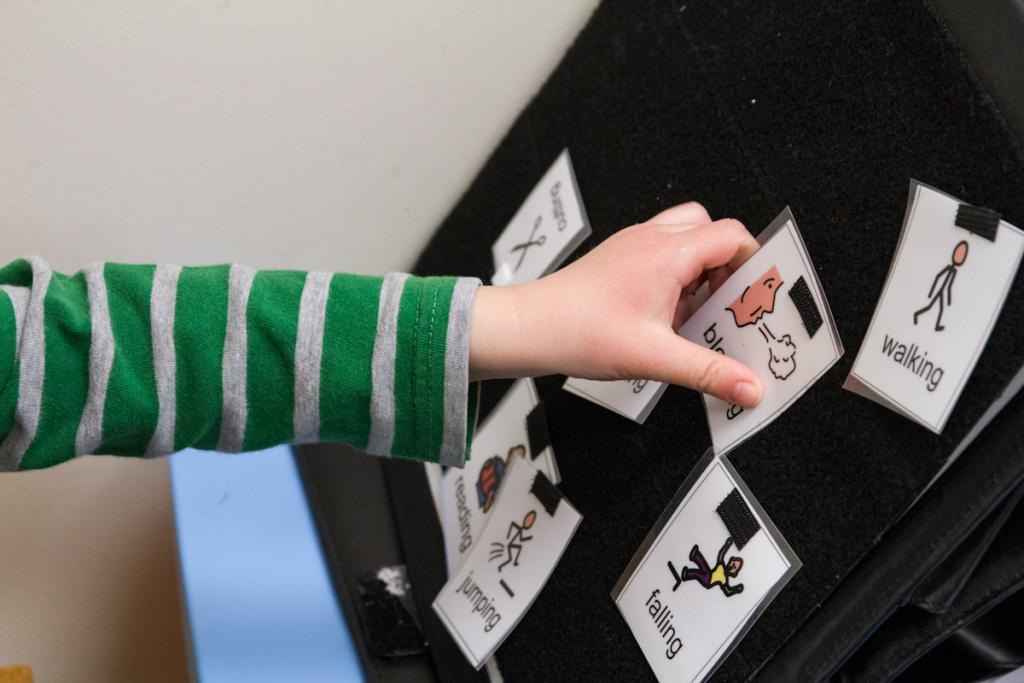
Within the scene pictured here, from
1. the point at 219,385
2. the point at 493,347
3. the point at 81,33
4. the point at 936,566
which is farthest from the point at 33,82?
the point at 936,566

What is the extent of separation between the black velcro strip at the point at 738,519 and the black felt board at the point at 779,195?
1cm

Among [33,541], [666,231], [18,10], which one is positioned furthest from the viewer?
[33,541]

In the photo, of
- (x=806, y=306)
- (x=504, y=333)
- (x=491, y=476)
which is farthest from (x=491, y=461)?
(x=806, y=306)

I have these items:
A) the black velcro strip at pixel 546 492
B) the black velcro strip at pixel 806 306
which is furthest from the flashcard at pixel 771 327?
the black velcro strip at pixel 546 492

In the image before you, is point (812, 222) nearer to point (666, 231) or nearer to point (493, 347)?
point (666, 231)

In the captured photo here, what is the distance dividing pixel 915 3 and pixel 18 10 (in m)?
0.60

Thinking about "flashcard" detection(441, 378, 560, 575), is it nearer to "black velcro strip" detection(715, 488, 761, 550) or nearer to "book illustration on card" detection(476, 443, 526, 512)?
"book illustration on card" detection(476, 443, 526, 512)

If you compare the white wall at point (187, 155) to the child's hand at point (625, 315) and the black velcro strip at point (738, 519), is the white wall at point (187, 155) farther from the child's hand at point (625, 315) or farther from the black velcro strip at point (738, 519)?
the black velcro strip at point (738, 519)

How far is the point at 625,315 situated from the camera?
1.58ft

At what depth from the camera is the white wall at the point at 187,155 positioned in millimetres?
671

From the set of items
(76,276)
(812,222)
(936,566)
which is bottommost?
(936,566)

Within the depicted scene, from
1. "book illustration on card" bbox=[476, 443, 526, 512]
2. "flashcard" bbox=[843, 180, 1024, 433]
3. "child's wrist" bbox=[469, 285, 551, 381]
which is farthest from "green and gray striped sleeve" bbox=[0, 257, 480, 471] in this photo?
"flashcard" bbox=[843, 180, 1024, 433]

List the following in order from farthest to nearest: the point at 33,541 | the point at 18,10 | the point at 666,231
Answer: the point at 33,541
the point at 18,10
the point at 666,231

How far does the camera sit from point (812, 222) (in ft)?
1.52
